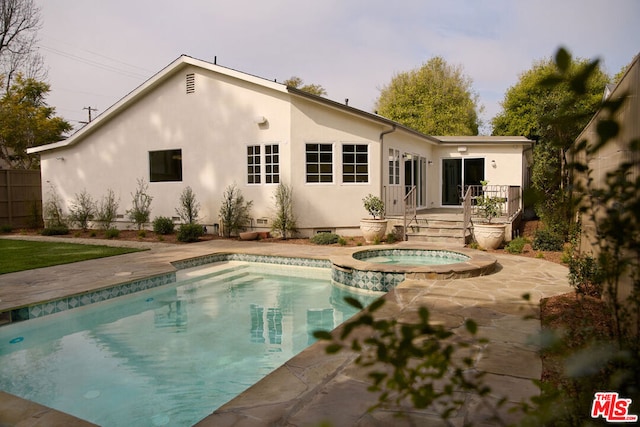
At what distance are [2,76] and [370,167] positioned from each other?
22519 mm

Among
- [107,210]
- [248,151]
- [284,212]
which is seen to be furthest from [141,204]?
[284,212]

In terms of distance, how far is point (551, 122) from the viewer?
1190 millimetres

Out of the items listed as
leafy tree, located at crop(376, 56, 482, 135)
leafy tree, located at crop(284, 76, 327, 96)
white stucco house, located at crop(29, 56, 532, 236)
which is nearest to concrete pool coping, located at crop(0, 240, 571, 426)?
white stucco house, located at crop(29, 56, 532, 236)

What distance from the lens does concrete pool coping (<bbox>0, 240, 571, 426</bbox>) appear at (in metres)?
2.86

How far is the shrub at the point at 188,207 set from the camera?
14.0 meters

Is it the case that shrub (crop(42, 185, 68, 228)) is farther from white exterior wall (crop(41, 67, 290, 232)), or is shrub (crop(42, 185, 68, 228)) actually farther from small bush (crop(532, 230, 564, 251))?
small bush (crop(532, 230, 564, 251))

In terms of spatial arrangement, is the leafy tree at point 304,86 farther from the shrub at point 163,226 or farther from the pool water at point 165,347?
the pool water at point 165,347

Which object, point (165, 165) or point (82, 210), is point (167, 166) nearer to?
point (165, 165)

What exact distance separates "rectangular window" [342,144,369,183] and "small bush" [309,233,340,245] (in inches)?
78.9

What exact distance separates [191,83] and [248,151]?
127 inches

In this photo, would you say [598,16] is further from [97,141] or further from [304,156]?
[97,141]

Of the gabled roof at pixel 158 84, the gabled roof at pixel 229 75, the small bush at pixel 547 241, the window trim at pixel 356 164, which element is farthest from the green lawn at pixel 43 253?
the small bush at pixel 547 241

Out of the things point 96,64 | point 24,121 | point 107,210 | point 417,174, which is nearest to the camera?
point 107,210

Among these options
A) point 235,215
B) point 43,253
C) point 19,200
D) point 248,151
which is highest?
point 248,151
